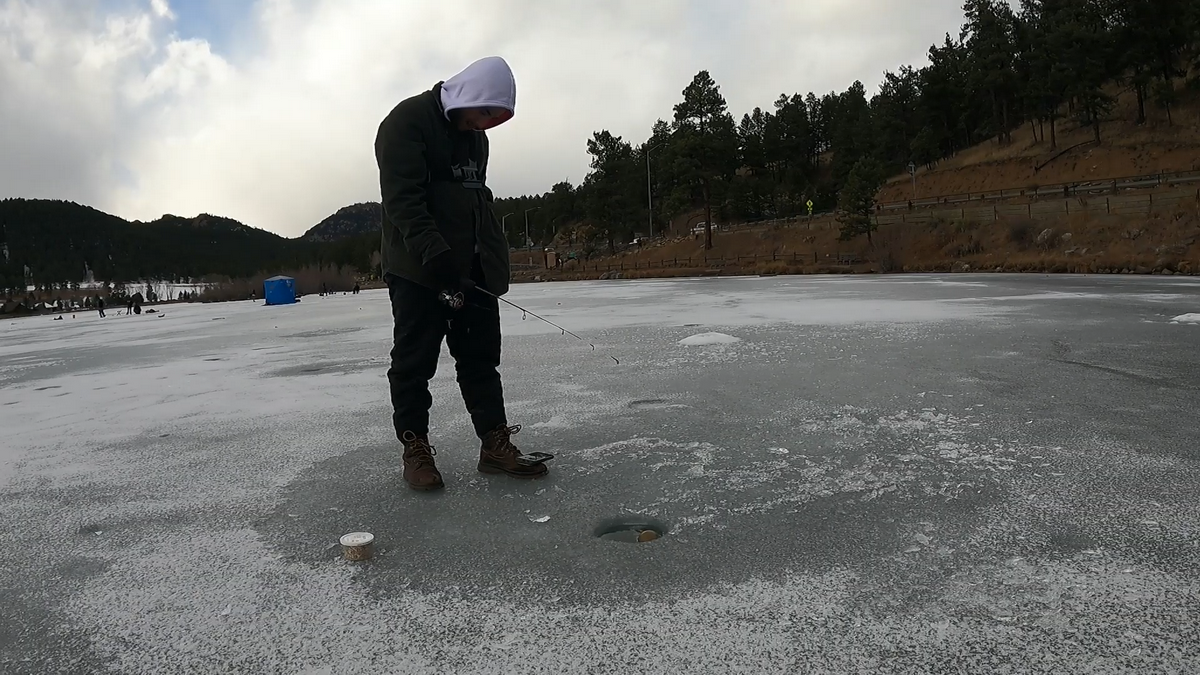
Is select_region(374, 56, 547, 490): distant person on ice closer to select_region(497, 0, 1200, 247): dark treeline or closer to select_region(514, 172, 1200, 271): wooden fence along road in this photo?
select_region(514, 172, 1200, 271): wooden fence along road

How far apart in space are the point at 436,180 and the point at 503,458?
112cm

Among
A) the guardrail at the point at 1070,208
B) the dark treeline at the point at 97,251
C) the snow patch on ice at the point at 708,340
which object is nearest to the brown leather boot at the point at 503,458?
the snow patch on ice at the point at 708,340

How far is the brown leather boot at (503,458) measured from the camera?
2719mm

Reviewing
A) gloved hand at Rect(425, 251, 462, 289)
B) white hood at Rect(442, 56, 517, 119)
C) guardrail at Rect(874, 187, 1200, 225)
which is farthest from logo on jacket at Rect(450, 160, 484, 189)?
guardrail at Rect(874, 187, 1200, 225)

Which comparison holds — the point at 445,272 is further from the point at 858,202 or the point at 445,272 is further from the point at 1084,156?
the point at 1084,156

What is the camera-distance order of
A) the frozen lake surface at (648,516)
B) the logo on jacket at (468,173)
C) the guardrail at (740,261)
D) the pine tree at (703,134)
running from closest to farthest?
the frozen lake surface at (648,516)
the logo on jacket at (468,173)
the guardrail at (740,261)
the pine tree at (703,134)

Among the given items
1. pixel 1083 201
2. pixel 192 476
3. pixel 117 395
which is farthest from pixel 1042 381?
pixel 1083 201

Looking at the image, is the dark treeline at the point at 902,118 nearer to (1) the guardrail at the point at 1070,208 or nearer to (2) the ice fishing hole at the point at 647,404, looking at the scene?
(1) the guardrail at the point at 1070,208

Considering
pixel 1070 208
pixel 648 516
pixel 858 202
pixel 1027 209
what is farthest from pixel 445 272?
pixel 858 202

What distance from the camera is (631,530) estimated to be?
2.19 meters

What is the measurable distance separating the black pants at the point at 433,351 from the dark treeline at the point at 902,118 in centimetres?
4227

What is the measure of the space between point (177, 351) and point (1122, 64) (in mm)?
61131

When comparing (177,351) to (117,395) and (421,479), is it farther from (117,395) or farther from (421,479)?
(421,479)

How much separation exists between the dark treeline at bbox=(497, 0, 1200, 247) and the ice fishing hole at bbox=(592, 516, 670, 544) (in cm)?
4283
